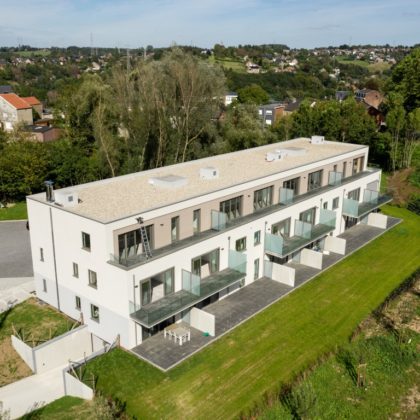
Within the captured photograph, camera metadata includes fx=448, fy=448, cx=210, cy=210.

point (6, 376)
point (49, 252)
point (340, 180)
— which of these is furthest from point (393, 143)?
point (6, 376)

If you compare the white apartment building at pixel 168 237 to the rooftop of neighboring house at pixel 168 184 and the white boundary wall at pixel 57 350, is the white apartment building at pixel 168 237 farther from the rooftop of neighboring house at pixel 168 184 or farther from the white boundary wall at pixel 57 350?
the white boundary wall at pixel 57 350

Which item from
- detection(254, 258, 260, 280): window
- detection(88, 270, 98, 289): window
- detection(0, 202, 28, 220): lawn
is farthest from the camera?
detection(0, 202, 28, 220): lawn

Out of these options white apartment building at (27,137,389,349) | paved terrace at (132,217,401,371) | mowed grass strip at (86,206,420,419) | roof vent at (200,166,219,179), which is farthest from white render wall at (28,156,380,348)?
roof vent at (200,166,219,179)

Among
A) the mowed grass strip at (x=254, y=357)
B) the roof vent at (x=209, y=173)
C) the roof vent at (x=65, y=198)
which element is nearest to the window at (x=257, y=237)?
the mowed grass strip at (x=254, y=357)

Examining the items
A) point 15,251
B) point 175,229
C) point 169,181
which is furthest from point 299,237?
point 15,251

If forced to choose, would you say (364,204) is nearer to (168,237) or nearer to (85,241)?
(168,237)

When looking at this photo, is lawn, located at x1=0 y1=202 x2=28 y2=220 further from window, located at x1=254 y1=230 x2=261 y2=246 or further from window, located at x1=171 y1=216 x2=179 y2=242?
window, located at x1=254 y1=230 x2=261 y2=246

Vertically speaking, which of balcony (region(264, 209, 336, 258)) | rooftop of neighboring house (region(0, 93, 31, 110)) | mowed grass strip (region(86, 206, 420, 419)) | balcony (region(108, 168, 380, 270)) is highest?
rooftop of neighboring house (region(0, 93, 31, 110))
